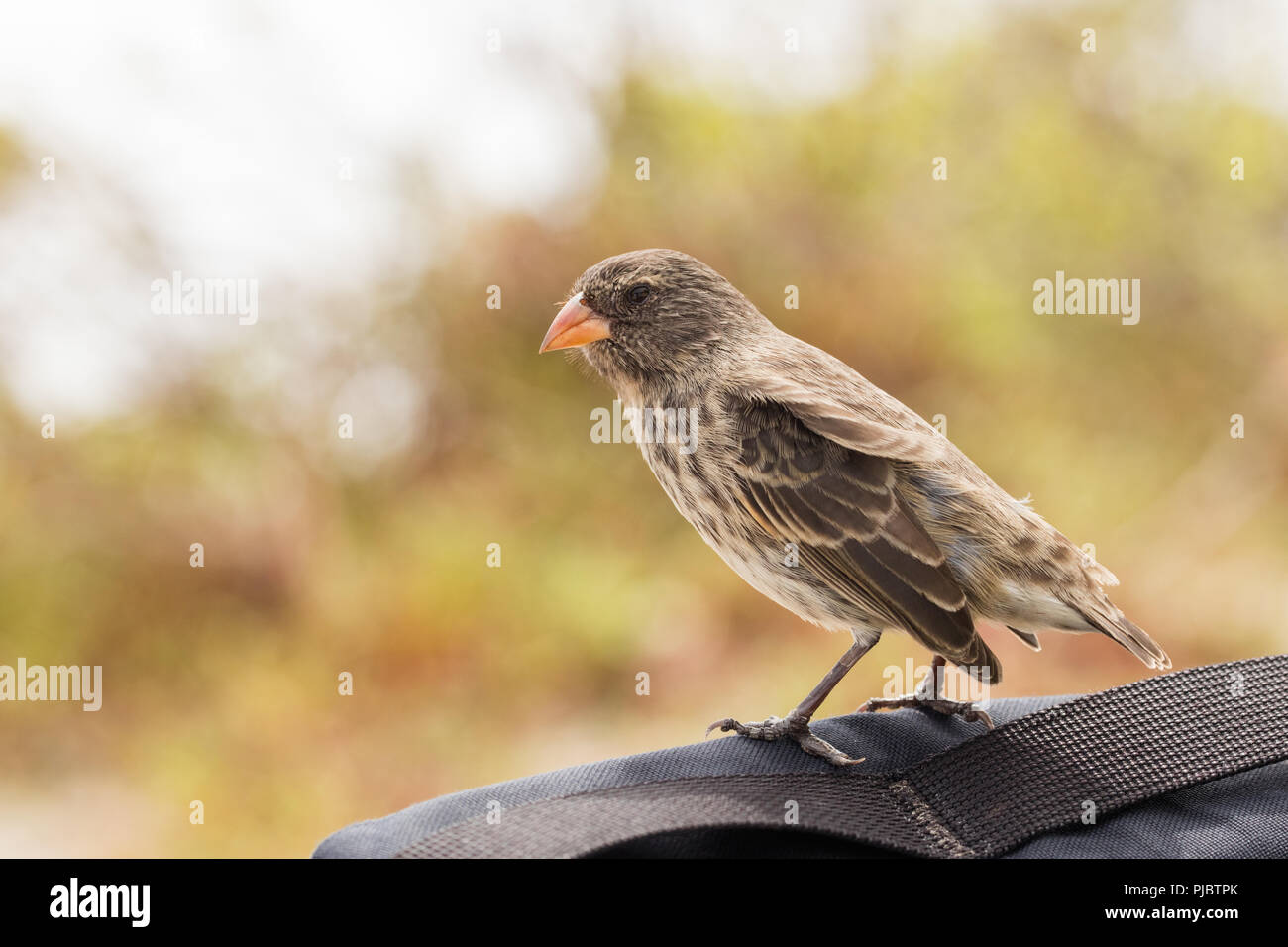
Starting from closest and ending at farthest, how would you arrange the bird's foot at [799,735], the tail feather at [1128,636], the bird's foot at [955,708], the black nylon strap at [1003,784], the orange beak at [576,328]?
the black nylon strap at [1003,784]
the bird's foot at [799,735]
the bird's foot at [955,708]
the tail feather at [1128,636]
the orange beak at [576,328]

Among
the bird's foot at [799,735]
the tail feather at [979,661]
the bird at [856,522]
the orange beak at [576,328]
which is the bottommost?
the bird's foot at [799,735]

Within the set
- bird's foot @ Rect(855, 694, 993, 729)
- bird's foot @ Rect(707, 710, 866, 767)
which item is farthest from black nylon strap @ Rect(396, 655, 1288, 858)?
bird's foot @ Rect(855, 694, 993, 729)

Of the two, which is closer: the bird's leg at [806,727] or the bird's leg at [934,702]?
the bird's leg at [806,727]

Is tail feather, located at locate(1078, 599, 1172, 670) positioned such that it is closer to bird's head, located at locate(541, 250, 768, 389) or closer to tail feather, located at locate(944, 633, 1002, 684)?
tail feather, located at locate(944, 633, 1002, 684)

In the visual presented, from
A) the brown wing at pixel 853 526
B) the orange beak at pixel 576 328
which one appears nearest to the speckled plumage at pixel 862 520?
the brown wing at pixel 853 526

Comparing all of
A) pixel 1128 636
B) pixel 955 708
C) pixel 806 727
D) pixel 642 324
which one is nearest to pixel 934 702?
pixel 955 708

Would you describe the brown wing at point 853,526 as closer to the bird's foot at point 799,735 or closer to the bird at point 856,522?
the bird at point 856,522
